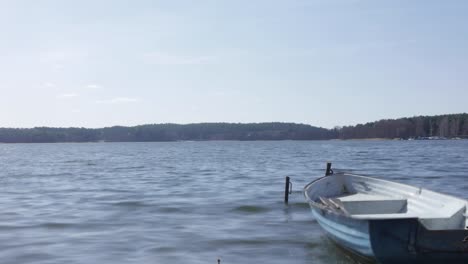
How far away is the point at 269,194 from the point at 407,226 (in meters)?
18.5

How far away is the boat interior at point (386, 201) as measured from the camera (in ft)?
45.1

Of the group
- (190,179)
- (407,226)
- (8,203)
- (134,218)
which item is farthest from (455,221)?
(190,179)

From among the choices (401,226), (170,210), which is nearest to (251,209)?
(170,210)

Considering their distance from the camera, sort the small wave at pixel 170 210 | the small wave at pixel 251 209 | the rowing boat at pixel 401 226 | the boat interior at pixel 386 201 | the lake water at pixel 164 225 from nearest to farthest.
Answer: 1. the rowing boat at pixel 401 226
2. the boat interior at pixel 386 201
3. the lake water at pixel 164 225
4. the small wave at pixel 251 209
5. the small wave at pixel 170 210

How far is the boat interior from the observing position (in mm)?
13750

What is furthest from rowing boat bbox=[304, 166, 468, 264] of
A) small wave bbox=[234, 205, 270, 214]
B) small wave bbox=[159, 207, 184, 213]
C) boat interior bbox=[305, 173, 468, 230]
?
small wave bbox=[159, 207, 184, 213]

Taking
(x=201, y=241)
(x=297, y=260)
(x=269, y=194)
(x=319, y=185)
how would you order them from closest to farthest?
1. (x=297, y=260)
2. (x=201, y=241)
3. (x=319, y=185)
4. (x=269, y=194)

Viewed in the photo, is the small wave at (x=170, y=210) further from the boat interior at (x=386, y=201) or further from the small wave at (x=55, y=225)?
the boat interior at (x=386, y=201)

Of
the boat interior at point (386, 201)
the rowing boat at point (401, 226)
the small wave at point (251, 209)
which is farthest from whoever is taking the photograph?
the small wave at point (251, 209)

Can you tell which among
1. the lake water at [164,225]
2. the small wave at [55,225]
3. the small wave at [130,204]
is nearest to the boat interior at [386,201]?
the lake water at [164,225]

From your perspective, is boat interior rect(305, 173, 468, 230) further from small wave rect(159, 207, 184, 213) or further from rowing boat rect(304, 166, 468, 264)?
small wave rect(159, 207, 184, 213)

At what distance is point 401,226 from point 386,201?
16.5 ft

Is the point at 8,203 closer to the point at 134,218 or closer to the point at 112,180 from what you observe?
the point at 134,218

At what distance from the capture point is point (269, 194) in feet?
99.6
